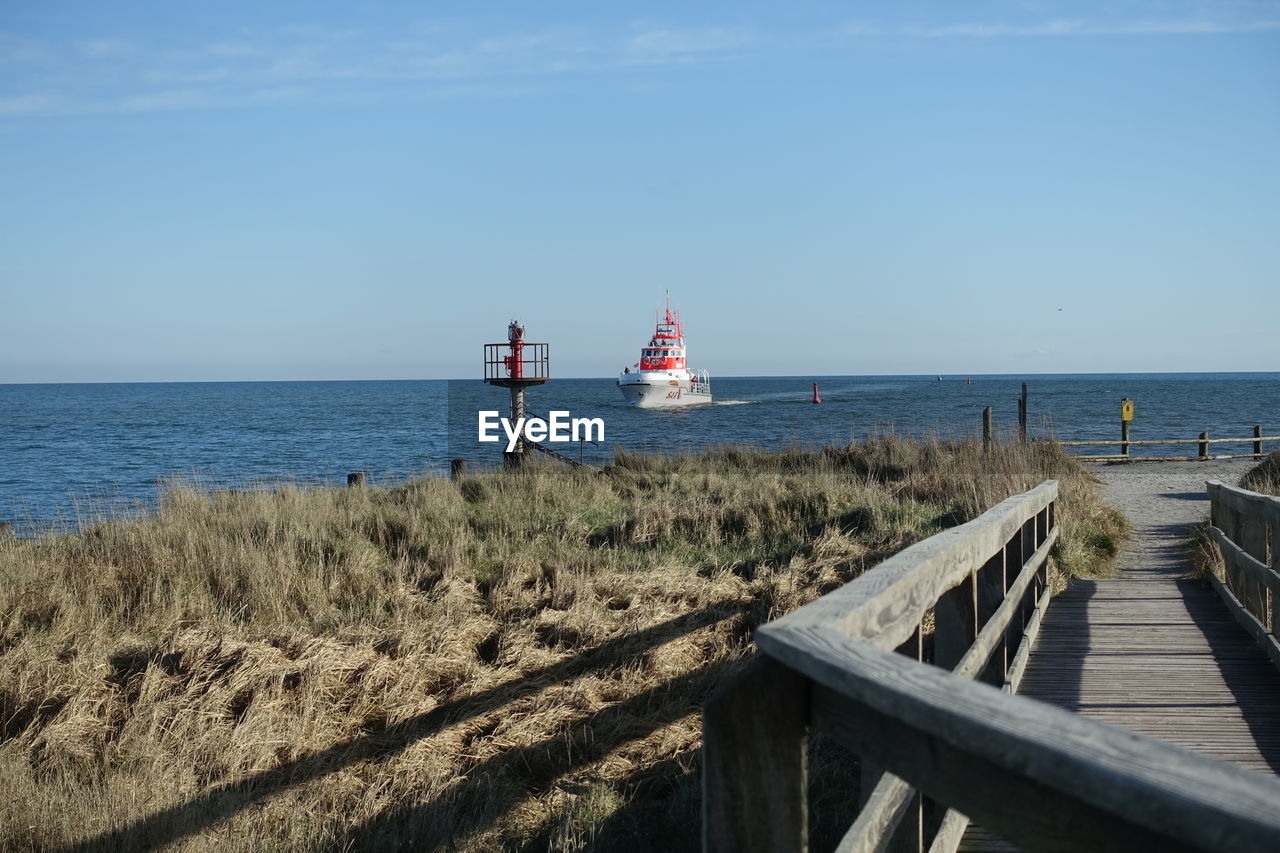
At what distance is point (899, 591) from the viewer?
2.42 m

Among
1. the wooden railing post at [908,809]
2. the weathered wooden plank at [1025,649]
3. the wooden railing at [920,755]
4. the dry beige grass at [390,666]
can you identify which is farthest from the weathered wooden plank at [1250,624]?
the wooden railing at [920,755]

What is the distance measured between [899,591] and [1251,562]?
4.43 meters

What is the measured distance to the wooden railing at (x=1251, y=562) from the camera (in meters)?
5.31

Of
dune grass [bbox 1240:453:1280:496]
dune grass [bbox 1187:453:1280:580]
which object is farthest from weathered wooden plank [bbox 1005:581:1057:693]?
dune grass [bbox 1240:453:1280:496]

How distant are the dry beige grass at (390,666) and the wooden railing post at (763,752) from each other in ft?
10.9

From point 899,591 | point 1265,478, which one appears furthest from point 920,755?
point 1265,478

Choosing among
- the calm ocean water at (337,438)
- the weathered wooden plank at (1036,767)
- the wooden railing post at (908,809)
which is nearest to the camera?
the weathered wooden plank at (1036,767)

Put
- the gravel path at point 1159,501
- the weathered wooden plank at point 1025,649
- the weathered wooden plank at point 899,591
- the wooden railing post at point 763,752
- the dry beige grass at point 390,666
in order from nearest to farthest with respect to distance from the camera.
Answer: the wooden railing post at point 763,752, the weathered wooden plank at point 899,591, the weathered wooden plank at point 1025,649, the dry beige grass at point 390,666, the gravel path at point 1159,501

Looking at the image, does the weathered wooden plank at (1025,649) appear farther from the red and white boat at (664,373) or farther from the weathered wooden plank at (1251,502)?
the red and white boat at (664,373)

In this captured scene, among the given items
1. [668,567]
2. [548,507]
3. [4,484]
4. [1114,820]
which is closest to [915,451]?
[548,507]

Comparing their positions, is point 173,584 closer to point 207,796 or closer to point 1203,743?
point 207,796

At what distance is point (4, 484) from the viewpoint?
2795 centimetres

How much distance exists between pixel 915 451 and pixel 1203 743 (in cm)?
1430

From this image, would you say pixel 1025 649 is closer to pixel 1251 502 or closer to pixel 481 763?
pixel 1251 502
